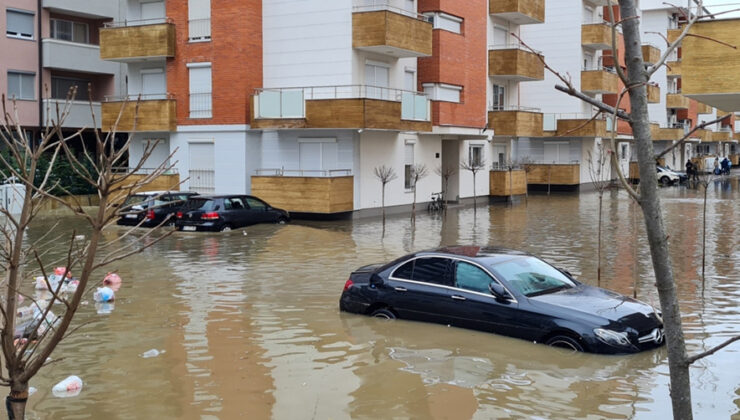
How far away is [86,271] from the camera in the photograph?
491 centimetres

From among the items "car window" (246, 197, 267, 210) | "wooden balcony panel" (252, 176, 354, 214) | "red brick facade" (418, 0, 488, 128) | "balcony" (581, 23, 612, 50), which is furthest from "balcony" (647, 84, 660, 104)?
"car window" (246, 197, 267, 210)

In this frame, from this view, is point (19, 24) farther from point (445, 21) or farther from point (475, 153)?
point (475, 153)

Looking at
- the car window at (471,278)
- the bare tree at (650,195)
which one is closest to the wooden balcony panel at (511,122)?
the car window at (471,278)

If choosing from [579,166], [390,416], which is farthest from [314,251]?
[579,166]

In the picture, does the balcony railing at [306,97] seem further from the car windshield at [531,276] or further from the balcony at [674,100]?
the balcony at [674,100]

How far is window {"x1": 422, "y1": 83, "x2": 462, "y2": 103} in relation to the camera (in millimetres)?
35969

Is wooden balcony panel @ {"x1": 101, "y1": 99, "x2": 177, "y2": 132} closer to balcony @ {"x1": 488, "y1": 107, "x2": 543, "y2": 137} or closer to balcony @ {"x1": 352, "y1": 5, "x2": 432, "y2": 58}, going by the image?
balcony @ {"x1": 352, "y1": 5, "x2": 432, "y2": 58}

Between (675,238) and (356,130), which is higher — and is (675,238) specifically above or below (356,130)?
below

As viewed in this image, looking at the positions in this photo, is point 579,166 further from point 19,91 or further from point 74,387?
point 74,387

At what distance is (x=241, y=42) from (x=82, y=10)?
1280cm

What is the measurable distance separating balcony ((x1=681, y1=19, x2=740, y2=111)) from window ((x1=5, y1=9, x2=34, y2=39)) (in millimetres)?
34623

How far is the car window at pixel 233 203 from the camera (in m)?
27.9

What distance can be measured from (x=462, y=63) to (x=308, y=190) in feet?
37.6

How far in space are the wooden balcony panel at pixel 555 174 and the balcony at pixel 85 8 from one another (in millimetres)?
26296
